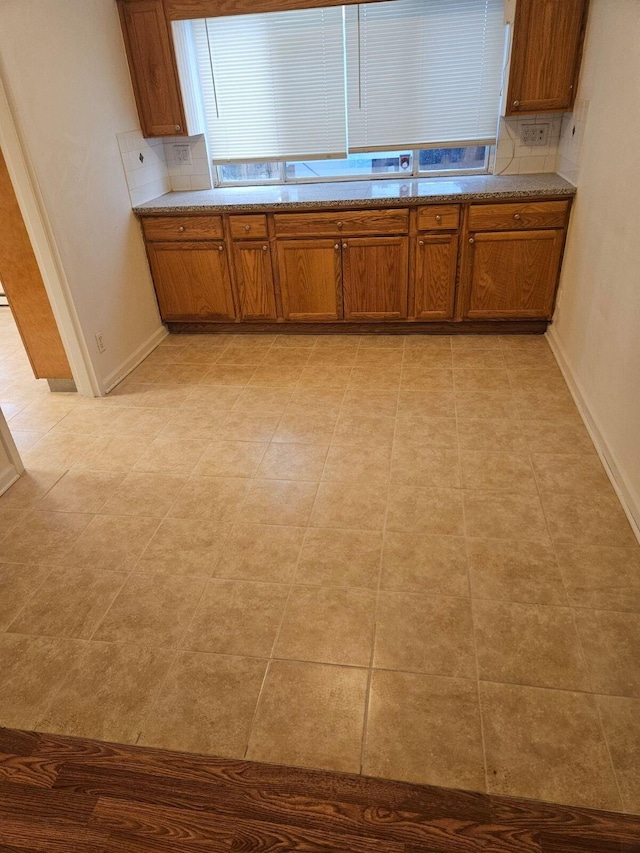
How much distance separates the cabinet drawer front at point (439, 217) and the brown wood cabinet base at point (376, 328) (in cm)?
61

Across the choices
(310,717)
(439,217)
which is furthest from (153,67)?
(310,717)

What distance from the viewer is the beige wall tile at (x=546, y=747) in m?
1.29

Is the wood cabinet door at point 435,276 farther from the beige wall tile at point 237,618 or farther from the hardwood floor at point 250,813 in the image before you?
the hardwood floor at point 250,813

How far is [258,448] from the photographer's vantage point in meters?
2.63

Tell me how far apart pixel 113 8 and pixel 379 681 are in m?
3.84

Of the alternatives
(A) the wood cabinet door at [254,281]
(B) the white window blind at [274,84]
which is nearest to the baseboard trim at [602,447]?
(A) the wood cabinet door at [254,281]

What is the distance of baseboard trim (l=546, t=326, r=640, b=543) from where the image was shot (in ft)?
6.73

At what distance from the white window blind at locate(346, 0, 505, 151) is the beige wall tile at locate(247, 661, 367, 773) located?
11.1 feet

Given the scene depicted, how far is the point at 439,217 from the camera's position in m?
3.30

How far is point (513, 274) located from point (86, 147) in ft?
8.29

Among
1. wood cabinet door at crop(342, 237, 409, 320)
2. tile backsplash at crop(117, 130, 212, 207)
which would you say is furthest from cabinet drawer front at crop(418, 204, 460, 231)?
tile backsplash at crop(117, 130, 212, 207)

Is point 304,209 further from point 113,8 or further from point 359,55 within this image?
point 113,8

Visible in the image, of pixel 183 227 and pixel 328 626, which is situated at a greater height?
pixel 183 227

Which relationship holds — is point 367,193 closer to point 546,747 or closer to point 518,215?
point 518,215
